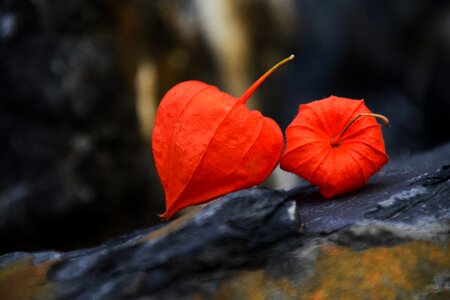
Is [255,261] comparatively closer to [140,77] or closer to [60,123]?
[60,123]

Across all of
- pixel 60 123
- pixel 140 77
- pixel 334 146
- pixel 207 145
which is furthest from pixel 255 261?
pixel 140 77

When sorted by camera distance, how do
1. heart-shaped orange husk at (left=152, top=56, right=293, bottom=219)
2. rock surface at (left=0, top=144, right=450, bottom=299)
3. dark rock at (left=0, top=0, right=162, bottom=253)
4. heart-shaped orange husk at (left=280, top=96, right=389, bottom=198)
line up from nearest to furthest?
rock surface at (left=0, top=144, right=450, bottom=299)
heart-shaped orange husk at (left=152, top=56, right=293, bottom=219)
heart-shaped orange husk at (left=280, top=96, right=389, bottom=198)
dark rock at (left=0, top=0, right=162, bottom=253)

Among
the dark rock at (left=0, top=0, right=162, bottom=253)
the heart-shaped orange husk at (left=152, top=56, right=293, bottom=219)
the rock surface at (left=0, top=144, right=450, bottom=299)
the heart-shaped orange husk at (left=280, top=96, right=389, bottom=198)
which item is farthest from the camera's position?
the dark rock at (left=0, top=0, right=162, bottom=253)

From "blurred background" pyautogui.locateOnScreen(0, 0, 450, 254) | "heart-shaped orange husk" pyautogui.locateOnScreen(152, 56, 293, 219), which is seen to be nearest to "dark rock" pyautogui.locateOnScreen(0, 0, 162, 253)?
"blurred background" pyautogui.locateOnScreen(0, 0, 450, 254)

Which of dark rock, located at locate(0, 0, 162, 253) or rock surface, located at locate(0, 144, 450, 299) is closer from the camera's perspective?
rock surface, located at locate(0, 144, 450, 299)

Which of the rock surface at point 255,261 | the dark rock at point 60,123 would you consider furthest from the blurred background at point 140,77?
the rock surface at point 255,261

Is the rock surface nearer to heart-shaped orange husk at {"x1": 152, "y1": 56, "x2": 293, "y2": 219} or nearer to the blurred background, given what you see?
heart-shaped orange husk at {"x1": 152, "y1": 56, "x2": 293, "y2": 219}

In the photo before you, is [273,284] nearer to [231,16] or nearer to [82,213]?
[82,213]

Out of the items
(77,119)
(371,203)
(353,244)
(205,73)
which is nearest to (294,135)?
(371,203)

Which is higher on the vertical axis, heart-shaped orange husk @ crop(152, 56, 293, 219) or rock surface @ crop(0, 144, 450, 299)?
heart-shaped orange husk @ crop(152, 56, 293, 219)
